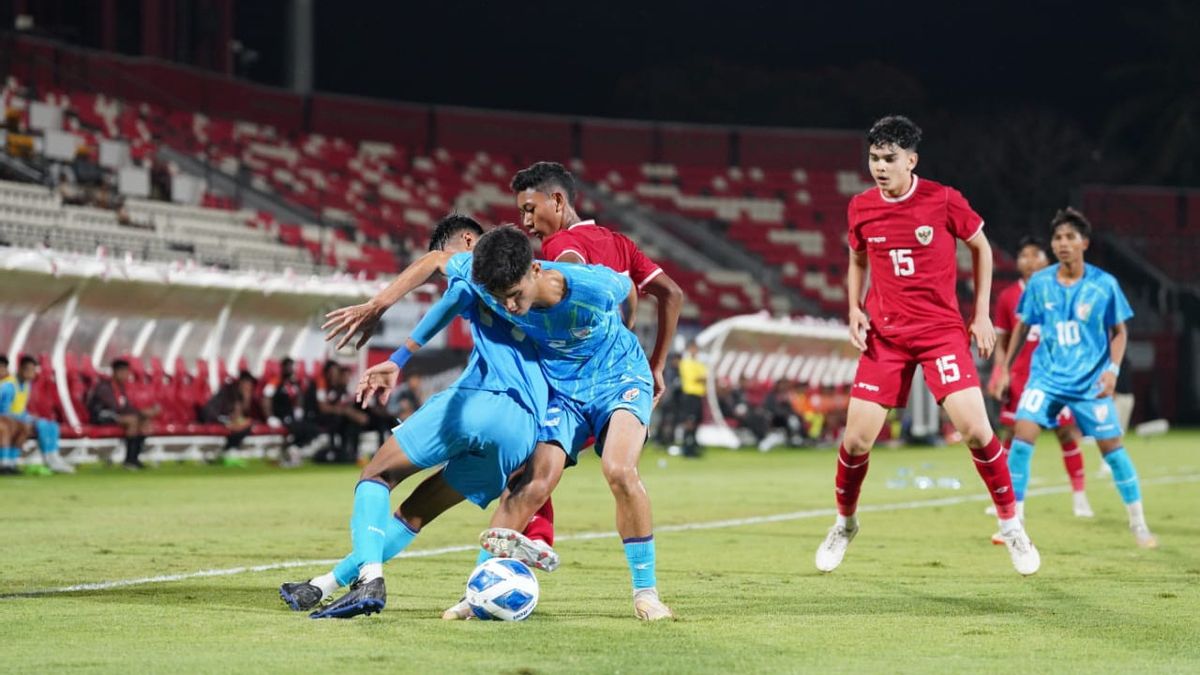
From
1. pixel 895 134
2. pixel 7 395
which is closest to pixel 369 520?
pixel 895 134

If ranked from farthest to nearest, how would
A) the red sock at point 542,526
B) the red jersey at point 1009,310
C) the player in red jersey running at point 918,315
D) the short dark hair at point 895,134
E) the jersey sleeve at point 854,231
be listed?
the red jersey at point 1009,310 → the jersey sleeve at point 854,231 → the player in red jersey running at point 918,315 → the short dark hair at point 895,134 → the red sock at point 542,526

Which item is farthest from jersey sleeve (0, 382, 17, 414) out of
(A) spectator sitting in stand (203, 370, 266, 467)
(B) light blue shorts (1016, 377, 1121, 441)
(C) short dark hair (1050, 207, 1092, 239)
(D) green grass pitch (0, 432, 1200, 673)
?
(C) short dark hair (1050, 207, 1092, 239)

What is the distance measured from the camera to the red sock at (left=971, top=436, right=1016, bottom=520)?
851 cm

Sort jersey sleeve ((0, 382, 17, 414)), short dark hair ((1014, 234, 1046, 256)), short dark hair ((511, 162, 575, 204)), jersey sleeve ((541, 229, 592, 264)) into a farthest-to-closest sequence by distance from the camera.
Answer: jersey sleeve ((0, 382, 17, 414)) < short dark hair ((1014, 234, 1046, 256)) < short dark hair ((511, 162, 575, 204)) < jersey sleeve ((541, 229, 592, 264))

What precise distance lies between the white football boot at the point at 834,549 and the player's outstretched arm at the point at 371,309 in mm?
3058

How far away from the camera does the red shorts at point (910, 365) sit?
8406 mm

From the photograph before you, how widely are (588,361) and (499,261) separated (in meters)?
0.94

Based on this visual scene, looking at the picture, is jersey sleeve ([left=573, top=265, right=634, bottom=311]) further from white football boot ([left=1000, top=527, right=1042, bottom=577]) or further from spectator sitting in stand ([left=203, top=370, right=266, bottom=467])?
spectator sitting in stand ([left=203, top=370, right=266, bottom=467])

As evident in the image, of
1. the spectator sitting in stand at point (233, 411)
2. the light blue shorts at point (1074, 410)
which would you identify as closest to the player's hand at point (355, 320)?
the light blue shorts at point (1074, 410)

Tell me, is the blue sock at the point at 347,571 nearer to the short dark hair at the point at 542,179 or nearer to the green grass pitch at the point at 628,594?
the green grass pitch at the point at 628,594

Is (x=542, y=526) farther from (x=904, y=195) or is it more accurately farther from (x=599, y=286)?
(x=904, y=195)

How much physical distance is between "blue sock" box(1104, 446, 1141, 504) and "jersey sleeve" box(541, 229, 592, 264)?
528cm

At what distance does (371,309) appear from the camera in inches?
248

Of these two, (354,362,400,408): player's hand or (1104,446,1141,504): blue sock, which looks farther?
(1104,446,1141,504): blue sock
